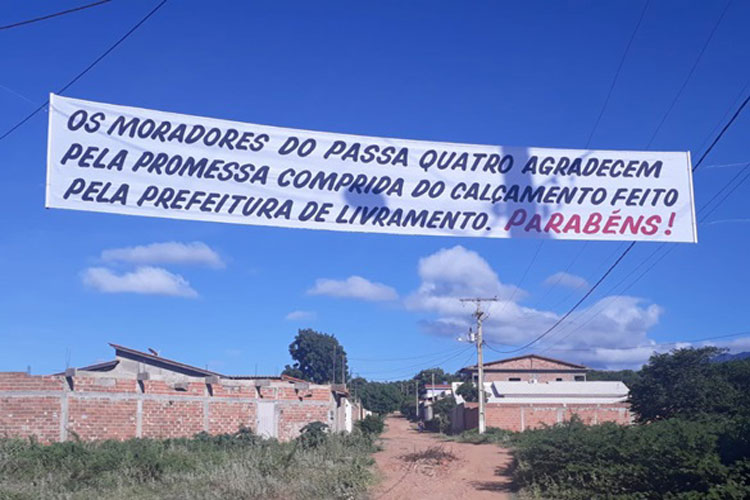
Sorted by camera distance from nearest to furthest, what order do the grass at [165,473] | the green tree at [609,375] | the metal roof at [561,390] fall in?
the grass at [165,473] < the metal roof at [561,390] < the green tree at [609,375]

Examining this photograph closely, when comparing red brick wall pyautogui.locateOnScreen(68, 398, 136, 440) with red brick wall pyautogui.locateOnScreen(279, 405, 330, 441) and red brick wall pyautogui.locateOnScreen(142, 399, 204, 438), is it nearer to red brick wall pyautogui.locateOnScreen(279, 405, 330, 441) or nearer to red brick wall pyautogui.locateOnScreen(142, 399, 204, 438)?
red brick wall pyautogui.locateOnScreen(142, 399, 204, 438)

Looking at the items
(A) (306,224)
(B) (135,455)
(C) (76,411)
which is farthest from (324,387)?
(A) (306,224)

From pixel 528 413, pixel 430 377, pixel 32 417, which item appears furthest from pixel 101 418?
pixel 430 377

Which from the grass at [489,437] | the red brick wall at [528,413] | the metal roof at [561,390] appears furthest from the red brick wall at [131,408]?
the metal roof at [561,390]

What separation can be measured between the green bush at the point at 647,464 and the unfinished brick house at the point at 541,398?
1853cm

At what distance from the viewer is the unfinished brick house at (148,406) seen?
1989 centimetres

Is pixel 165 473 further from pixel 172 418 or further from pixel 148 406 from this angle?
pixel 172 418

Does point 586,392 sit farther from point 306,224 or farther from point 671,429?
point 306,224

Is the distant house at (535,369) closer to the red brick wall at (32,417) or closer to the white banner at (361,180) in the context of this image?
the red brick wall at (32,417)

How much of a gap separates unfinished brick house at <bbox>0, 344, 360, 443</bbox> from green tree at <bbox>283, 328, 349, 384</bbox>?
63.6 meters

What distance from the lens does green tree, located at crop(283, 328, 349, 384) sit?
94062 mm

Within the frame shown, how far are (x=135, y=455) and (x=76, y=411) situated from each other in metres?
6.53

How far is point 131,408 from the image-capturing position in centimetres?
2205

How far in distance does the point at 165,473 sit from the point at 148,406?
916cm
